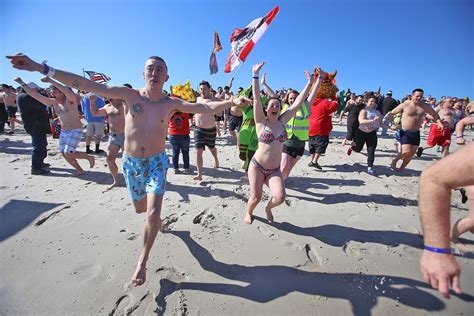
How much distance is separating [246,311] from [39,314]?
1806 mm

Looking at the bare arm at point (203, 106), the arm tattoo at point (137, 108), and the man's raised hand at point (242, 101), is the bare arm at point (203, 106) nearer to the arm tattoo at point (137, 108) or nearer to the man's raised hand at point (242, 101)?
the man's raised hand at point (242, 101)

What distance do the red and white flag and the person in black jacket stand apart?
15.0 feet

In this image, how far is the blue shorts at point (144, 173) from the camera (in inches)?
101

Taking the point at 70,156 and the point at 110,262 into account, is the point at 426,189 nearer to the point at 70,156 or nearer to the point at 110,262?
the point at 110,262

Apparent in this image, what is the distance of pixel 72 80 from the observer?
7.31 feet

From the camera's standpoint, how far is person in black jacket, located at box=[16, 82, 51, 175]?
17.5 feet

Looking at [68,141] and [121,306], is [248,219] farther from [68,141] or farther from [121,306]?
[68,141]

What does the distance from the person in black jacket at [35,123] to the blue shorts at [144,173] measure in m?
4.40

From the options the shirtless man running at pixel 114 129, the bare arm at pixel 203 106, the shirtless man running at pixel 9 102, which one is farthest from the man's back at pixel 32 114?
the shirtless man running at pixel 9 102

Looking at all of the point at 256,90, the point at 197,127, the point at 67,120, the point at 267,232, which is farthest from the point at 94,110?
the point at 267,232

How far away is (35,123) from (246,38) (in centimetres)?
528

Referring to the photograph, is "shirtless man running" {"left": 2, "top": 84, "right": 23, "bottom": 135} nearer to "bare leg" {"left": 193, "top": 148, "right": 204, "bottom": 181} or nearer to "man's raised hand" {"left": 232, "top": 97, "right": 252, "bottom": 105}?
"bare leg" {"left": 193, "top": 148, "right": 204, "bottom": 181}

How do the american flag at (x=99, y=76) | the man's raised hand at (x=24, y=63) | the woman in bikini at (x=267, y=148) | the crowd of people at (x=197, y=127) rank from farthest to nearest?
the american flag at (x=99, y=76) → the woman in bikini at (x=267, y=148) → the crowd of people at (x=197, y=127) → the man's raised hand at (x=24, y=63)

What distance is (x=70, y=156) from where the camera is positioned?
5297 mm
